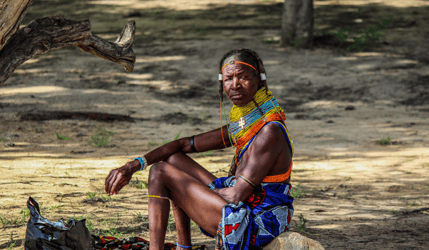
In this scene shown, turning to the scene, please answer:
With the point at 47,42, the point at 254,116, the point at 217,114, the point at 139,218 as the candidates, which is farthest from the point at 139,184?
the point at 217,114

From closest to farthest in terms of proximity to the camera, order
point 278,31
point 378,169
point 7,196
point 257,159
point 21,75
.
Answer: point 257,159
point 7,196
point 378,169
point 21,75
point 278,31

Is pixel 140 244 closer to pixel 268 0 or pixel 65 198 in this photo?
pixel 65 198

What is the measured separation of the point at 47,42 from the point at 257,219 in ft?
5.71

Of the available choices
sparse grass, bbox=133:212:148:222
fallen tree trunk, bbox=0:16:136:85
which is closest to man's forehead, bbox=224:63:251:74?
fallen tree trunk, bbox=0:16:136:85

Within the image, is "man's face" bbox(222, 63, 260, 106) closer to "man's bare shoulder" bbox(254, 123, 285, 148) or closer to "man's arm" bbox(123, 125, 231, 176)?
"man's bare shoulder" bbox(254, 123, 285, 148)

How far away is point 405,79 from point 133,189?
733cm

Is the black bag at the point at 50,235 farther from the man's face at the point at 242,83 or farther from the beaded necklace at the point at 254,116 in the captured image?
the man's face at the point at 242,83

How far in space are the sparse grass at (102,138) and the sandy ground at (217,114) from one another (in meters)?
0.13

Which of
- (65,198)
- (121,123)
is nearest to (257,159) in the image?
(65,198)

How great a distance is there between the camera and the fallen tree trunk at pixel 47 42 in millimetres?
2805

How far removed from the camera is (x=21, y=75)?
9.69 metres

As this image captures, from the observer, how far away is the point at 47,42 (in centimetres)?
296

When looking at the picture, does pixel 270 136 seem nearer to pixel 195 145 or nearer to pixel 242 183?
pixel 242 183

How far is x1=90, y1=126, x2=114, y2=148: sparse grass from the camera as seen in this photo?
20.4 feet
